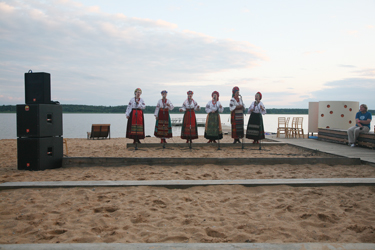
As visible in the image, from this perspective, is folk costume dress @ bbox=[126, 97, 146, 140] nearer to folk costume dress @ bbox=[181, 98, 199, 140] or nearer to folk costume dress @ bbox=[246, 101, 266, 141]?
folk costume dress @ bbox=[181, 98, 199, 140]

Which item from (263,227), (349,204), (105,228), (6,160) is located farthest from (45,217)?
(6,160)

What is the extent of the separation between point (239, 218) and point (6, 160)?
5585 millimetres

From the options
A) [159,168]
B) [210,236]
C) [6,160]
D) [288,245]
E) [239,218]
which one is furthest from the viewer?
[6,160]

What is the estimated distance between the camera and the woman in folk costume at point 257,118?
327 inches

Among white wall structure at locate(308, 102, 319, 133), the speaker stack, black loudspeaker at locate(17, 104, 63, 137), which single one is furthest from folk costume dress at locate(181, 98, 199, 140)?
white wall structure at locate(308, 102, 319, 133)

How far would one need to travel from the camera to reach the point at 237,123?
838 centimetres

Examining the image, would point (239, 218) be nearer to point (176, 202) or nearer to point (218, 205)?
point (218, 205)

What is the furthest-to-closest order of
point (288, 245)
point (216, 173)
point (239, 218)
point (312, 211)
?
point (216, 173) < point (312, 211) < point (239, 218) < point (288, 245)

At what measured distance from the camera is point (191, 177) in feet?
13.3

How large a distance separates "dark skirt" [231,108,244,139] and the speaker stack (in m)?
5.28

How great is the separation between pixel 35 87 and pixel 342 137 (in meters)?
8.35

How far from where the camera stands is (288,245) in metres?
1.77

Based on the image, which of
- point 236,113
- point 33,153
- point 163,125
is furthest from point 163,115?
point 33,153

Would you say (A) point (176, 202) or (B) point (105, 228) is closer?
(B) point (105, 228)
